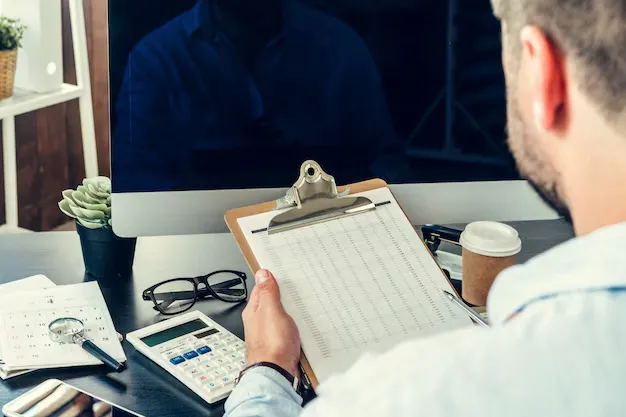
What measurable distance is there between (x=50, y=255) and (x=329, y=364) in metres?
0.54

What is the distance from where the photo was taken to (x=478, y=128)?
1.05 metres

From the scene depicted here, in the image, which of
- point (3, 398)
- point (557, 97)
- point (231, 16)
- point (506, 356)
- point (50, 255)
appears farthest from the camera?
point (50, 255)

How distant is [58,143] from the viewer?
2.69 metres

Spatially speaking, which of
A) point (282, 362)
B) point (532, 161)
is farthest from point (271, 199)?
point (532, 161)

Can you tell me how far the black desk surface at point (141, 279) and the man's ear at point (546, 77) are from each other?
0.47m

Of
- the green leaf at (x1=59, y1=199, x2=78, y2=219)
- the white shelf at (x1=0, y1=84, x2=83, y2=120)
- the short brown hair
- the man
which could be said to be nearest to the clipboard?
the green leaf at (x1=59, y1=199, x2=78, y2=219)

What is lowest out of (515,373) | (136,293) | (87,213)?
(136,293)

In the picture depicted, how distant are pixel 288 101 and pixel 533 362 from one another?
0.63 meters

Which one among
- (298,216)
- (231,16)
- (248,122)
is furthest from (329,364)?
(231,16)

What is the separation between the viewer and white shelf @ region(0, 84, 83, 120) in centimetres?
210

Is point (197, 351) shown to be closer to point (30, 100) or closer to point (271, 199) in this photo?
point (271, 199)

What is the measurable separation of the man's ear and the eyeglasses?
0.60m

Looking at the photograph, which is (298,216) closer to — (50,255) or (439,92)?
(439,92)

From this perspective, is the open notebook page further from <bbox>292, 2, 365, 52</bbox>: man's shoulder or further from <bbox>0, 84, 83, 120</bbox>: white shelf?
<bbox>0, 84, 83, 120</bbox>: white shelf
